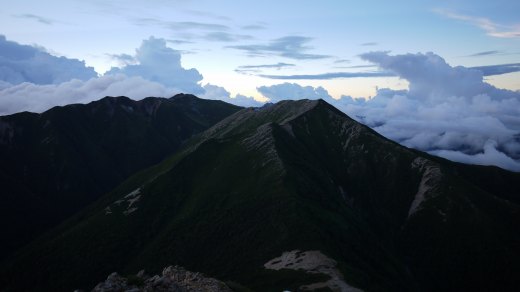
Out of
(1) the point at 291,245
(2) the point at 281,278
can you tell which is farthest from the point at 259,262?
(2) the point at 281,278

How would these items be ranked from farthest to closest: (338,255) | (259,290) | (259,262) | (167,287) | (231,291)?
(259,262) < (338,255) < (259,290) < (231,291) < (167,287)

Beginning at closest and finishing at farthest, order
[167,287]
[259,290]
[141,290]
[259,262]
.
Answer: [141,290] < [167,287] < [259,290] < [259,262]

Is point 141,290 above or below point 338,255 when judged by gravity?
above

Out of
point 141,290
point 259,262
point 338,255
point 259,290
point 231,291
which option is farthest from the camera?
point 259,262

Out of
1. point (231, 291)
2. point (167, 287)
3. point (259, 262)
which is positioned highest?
point (167, 287)

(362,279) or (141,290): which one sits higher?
(141,290)

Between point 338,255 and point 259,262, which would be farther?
point 259,262

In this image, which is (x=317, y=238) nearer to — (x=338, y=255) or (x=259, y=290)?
(x=338, y=255)

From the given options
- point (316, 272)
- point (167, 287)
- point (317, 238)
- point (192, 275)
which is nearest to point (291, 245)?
point (317, 238)

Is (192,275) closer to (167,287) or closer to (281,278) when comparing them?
(167,287)
